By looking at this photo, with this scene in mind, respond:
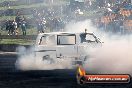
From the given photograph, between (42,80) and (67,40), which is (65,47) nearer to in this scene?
(67,40)

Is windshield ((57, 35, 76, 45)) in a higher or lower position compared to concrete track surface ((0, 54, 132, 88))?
higher

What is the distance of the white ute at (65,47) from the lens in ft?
53.0

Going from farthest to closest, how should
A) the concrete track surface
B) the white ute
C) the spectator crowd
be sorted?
the spectator crowd, the white ute, the concrete track surface

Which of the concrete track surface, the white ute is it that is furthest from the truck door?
the concrete track surface

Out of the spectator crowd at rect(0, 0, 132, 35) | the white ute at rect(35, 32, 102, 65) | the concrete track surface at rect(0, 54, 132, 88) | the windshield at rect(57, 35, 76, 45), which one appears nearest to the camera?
the concrete track surface at rect(0, 54, 132, 88)

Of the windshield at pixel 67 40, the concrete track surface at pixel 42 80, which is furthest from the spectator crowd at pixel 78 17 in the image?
the concrete track surface at pixel 42 80

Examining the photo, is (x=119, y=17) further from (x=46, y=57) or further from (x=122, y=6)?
(x=46, y=57)

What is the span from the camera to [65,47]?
16.3m

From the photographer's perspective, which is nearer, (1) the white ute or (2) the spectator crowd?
(1) the white ute

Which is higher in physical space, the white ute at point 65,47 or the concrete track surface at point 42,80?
the white ute at point 65,47

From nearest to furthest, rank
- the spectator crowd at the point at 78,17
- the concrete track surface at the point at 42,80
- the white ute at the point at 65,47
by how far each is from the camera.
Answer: the concrete track surface at the point at 42,80, the white ute at the point at 65,47, the spectator crowd at the point at 78,17

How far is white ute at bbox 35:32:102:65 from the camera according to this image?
16.2 meters

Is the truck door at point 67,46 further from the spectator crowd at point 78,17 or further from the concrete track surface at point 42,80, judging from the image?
the spectator crowd at point 78,17

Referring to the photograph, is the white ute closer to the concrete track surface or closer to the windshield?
the windshield
